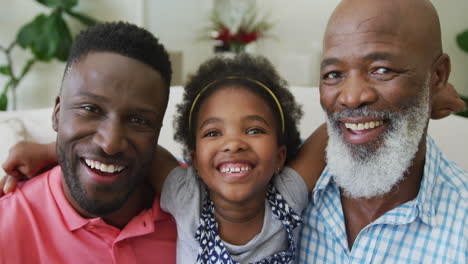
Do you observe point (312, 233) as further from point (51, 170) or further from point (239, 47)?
point (239, 47)

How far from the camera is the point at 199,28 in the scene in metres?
6.18

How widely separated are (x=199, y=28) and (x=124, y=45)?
4.96 meters

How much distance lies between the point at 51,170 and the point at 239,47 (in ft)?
13.4

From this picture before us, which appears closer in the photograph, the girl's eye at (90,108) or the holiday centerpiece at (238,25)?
the girl's eye at (90,108)

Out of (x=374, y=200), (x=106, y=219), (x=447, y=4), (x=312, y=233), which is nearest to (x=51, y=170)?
(x=106, y=219)

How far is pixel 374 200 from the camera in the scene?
1.50 m

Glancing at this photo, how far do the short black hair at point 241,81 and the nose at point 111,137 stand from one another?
389 millimetres

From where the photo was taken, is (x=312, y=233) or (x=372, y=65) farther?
(x=312, y=233)

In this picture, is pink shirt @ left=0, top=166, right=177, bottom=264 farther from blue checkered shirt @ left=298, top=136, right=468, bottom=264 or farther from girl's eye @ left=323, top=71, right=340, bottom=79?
girl's eye @ left=323, top=71, right=340, bottom=79

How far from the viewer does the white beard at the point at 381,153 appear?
4.38 feet

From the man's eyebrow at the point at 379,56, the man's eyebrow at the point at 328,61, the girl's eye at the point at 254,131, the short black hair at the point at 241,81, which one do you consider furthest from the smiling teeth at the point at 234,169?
the man's eyebrow at the point at 379,56

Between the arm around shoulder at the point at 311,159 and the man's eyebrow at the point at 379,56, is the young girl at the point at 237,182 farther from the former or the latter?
the man's eyebrow at the point at 379,56

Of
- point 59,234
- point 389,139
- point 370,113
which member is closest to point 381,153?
point 389,139

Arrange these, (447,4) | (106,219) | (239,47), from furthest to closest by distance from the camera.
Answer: (239,47)
(447,4)
(106,219)
